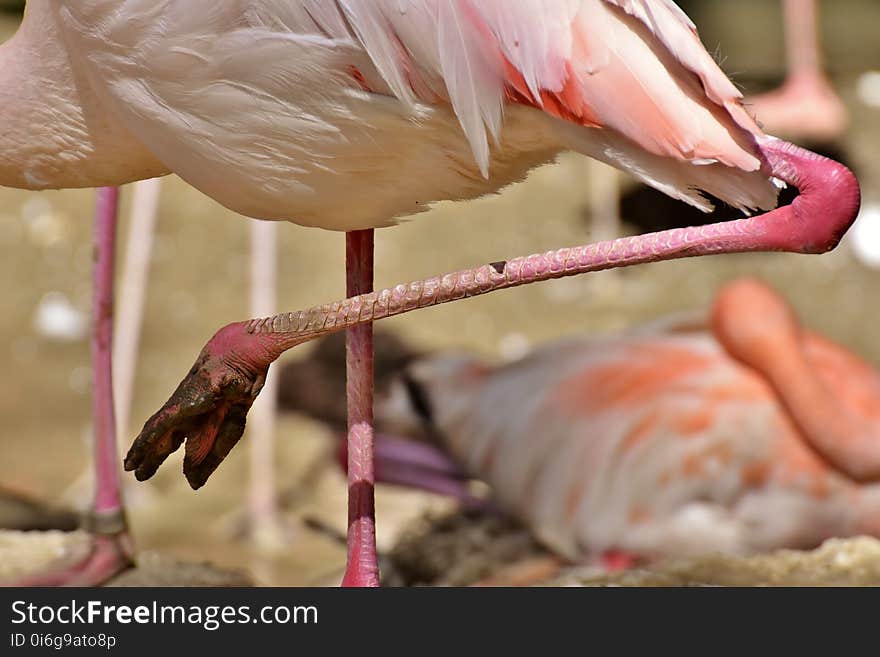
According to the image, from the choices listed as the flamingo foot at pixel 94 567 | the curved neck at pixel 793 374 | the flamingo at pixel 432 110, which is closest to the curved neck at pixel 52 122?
the flamingo at pixel 432 110

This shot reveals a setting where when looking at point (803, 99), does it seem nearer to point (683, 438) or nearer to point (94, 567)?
point (683, 438)

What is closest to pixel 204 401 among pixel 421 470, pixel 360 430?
pixel 360 430

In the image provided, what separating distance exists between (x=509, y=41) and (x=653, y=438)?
1.32m

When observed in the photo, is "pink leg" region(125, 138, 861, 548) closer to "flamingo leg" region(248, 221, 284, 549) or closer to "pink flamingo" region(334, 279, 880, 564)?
"pink flamingo" region(334, 279, 880, 564)

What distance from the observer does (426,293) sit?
144cm

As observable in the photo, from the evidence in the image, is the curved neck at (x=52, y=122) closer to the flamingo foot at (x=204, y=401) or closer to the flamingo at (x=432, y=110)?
the flamingo at (x=432, y=110)

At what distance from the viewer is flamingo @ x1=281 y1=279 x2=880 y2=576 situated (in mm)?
2381

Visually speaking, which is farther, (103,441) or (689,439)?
(689,439)

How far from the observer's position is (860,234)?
369 centimetres


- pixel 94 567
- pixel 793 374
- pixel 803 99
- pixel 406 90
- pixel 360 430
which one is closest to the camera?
pixel 406 90

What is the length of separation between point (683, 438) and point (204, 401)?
1.21m
